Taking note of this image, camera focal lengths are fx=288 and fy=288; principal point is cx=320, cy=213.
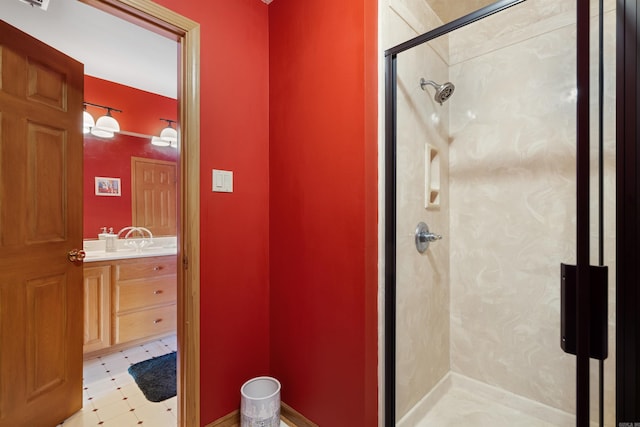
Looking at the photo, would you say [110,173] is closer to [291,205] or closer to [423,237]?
[291,205]

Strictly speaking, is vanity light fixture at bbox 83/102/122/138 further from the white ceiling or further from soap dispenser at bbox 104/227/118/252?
soap dispenser at bbox 104/227/118/252

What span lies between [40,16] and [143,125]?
46.1 inches

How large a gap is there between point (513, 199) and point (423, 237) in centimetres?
66

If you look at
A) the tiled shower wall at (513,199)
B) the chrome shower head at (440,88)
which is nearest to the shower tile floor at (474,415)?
the tiled shower wall at (513,199)

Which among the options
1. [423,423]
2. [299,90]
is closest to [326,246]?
[299,90]

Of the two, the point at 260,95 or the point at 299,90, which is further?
the point at 260,95

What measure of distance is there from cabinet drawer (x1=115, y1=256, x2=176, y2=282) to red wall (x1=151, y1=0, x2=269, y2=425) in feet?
4.84

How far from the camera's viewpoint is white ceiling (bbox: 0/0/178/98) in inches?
71.0

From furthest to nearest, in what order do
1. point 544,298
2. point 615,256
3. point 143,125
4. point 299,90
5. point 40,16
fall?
1. point 143,125
2. point 40,16
3. point 544,298
4. point 299,90
5. point 615,256

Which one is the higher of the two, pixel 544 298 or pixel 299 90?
pixel 299 90

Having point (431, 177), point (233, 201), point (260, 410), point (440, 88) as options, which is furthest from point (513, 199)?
point (260, 410)

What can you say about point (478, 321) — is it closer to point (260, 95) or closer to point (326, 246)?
point (326, 246)

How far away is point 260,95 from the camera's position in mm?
→ 1689

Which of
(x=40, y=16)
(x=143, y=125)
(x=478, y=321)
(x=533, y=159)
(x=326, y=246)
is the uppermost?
(x=40, y=16)
